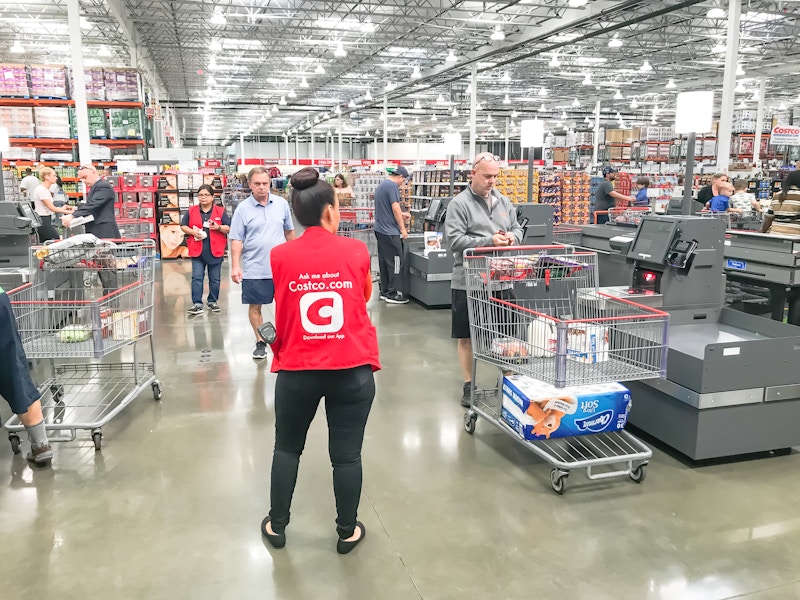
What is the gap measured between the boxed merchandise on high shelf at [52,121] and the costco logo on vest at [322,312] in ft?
38.8

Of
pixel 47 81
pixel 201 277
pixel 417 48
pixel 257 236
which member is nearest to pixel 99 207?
pixel 201 277

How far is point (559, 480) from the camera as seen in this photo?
332 centimetres

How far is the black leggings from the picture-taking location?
8.16 feet

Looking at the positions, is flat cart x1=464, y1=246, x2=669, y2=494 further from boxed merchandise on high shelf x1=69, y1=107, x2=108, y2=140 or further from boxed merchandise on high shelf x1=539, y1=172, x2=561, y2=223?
boxed merchandise on high shelf x1=539, y1=172, x2=561, y2=223

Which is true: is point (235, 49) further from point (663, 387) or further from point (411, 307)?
point (663, 387)

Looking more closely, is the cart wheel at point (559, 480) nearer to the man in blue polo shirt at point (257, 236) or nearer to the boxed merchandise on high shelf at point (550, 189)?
the man in blue polo shirt at point (257, 236)

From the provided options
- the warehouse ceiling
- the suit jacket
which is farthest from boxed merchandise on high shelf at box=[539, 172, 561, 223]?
the suit jacket

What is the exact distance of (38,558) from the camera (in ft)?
9.08

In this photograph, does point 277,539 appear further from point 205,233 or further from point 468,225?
point 205,233

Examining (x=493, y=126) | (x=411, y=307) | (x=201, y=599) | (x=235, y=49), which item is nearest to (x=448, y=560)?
(x=201, y=599)

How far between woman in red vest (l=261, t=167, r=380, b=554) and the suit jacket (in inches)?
217

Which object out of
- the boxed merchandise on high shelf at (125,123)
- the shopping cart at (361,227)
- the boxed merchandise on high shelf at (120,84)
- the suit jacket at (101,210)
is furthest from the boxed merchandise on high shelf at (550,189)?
the suit jacket at (101,210)

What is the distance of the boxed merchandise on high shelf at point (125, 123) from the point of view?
1220 cm

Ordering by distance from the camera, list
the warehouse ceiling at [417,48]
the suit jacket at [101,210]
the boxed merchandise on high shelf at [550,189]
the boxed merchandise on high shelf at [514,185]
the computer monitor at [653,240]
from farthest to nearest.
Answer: the boxed merchandise on high shelf at [550,189] → the warehouse ceiling at [417,48] → the boxed merchandise on high shelf at [514,185] → the suit jacket at [101,210] → the computer monitor at [653,240]
